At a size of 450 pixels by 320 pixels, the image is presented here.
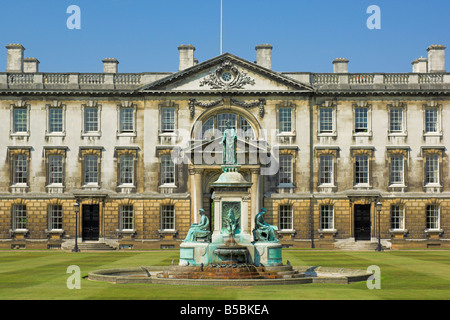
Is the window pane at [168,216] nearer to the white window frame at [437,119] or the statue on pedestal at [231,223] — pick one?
the white window frame at [437,119]

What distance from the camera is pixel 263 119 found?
2050 inches

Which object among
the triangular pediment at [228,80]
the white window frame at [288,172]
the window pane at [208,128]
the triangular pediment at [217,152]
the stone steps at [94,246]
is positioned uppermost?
the triangular pediment at [228,80]

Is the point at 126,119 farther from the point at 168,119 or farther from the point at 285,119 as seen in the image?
the point at 285,119

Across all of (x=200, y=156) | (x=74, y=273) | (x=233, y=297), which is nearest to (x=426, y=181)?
(x=200, y=156)

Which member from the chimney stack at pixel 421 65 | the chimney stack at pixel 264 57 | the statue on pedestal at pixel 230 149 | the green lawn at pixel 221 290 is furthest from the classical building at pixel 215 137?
the statue on pedestal at pixel 230 149

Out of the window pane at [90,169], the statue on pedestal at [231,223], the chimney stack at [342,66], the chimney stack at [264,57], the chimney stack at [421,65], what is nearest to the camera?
the statue on pedestal at [231,223]

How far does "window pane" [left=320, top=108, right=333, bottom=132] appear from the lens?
5269 centimetres

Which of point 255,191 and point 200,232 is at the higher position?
point 255,191

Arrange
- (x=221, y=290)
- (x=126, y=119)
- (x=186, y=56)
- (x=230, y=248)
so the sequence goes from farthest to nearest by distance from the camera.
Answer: (x=186, y=56) < (x=126, y=119) < (x=230, y=248) < (x=221, y=290)

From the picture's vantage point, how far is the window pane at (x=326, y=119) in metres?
52.7

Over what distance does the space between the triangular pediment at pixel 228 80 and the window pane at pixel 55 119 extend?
6487 mm

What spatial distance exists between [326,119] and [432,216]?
10.8m

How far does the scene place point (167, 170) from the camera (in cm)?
5219

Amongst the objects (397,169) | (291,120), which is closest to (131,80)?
(291,120)
